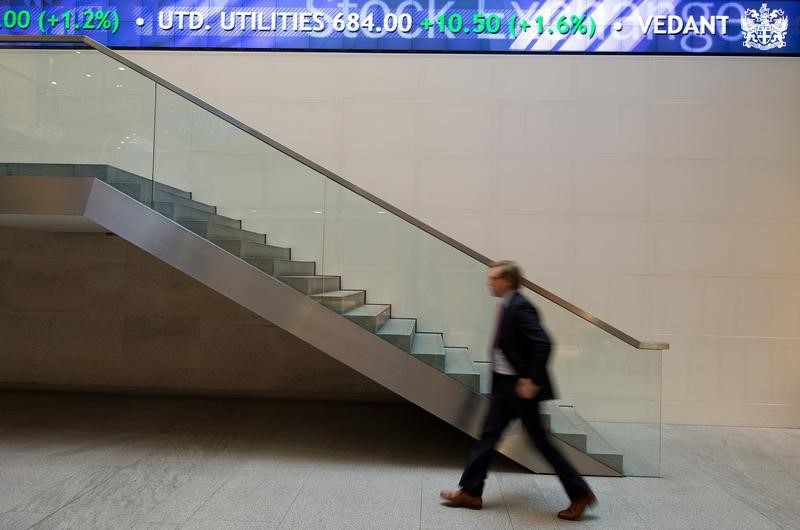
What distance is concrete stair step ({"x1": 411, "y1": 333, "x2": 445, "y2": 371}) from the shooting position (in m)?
4.38

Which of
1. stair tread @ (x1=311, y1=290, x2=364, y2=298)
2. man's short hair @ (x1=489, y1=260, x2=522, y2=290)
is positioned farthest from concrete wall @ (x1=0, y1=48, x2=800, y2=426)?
man's short hair @ (x1=489, y1=260, x2=522, y2=290)

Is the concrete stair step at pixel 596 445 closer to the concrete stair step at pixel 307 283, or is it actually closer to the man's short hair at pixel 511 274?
the man's short hair at pixel 511 274

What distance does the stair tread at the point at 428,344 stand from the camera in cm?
442

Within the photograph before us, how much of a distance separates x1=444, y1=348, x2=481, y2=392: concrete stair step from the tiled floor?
67 centimetres

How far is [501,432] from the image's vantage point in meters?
3.49

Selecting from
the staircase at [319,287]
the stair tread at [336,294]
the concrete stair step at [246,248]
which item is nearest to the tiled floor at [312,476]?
the staircase at [319,287]

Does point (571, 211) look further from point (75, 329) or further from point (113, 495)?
point (75, 329)

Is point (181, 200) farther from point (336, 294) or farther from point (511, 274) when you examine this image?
point (511, 274)

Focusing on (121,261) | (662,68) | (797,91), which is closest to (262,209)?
(121,261)

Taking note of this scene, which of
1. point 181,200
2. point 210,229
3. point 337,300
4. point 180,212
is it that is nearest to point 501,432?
point 337,300

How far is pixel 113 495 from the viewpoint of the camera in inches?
142

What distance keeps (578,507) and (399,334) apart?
172 centimetres

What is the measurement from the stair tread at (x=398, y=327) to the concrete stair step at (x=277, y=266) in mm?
795

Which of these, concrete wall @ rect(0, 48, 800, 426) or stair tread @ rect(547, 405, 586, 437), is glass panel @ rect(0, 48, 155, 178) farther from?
stair tread @ rect(547, 405, 586, 437)
